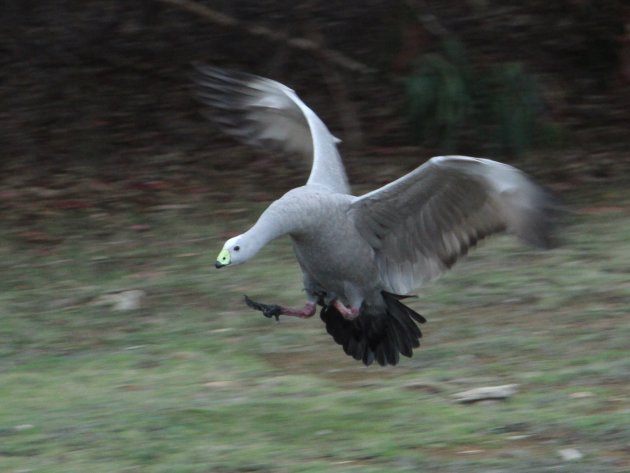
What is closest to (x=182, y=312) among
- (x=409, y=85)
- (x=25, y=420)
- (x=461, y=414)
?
(x=25, y=420)

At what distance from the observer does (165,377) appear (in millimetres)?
6504

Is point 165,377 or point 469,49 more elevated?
point 469,49

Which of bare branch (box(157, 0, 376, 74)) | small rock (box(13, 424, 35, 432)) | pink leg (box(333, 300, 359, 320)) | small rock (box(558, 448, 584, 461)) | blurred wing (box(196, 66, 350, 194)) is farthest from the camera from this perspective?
bare branch (box(157, 0, 376, 74))

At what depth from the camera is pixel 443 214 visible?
6.27 meters

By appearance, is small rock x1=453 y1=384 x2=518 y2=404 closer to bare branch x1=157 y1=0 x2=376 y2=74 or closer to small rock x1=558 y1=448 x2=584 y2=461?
small rock x1=558 y1=448 x2=584 y2=461

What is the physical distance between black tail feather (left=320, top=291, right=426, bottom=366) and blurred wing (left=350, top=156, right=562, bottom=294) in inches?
6.0

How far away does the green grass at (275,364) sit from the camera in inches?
201

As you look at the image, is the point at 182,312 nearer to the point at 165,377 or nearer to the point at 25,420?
the point at 165,377

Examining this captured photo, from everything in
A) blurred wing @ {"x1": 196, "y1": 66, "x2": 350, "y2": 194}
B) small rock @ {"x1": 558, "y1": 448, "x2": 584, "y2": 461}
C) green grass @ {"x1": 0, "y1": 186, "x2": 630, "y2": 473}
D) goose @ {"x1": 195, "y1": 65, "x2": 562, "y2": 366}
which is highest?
blurred wing @ {"x1": 196, "y1": 66, "x2": 350, "y2": 194}

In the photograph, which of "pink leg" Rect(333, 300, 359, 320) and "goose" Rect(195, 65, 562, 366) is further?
"pink leg" Rect(333, 300, 359, 320)

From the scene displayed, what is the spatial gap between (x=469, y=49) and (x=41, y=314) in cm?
528

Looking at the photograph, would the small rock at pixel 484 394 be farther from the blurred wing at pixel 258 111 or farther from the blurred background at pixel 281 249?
the blurred wing at pixel 258 111

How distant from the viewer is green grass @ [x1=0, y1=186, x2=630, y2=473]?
510cm

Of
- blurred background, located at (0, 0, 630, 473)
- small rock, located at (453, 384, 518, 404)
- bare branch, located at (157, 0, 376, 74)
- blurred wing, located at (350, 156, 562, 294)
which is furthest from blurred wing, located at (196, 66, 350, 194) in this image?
bare branch, located at (157, 0, 376, 74)
